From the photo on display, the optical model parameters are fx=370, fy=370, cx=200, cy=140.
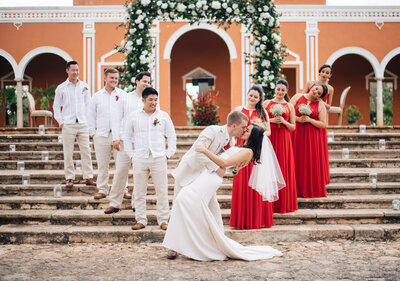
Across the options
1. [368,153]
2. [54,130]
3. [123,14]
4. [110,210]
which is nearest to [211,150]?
[110,210]

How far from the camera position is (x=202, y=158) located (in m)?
4.11

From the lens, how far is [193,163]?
164 inches

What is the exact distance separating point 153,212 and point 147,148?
1158 millimetres

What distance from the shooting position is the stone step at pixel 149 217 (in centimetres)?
534

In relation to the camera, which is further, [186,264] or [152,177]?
[152,177]

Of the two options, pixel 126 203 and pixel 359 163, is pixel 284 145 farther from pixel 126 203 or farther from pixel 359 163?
pixel 359 163

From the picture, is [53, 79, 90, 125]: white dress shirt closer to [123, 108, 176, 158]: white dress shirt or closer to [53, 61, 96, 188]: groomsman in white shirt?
[53, 61, 96, 188]: groomsman in white shirt

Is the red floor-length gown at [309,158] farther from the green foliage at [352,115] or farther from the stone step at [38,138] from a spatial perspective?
the green foliage at [352,115]

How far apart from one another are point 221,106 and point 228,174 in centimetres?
938

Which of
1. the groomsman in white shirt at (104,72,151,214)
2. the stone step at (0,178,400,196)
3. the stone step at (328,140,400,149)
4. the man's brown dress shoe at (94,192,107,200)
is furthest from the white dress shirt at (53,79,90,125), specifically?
the stone step at (328,140,400,149)

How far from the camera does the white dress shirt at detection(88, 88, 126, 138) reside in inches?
227

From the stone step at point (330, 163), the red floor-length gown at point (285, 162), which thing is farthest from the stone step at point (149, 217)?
the stone step at point (330, 163)

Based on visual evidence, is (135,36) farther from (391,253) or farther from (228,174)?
(391,253)

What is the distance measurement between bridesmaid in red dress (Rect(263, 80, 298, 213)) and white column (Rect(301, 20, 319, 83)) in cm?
875
